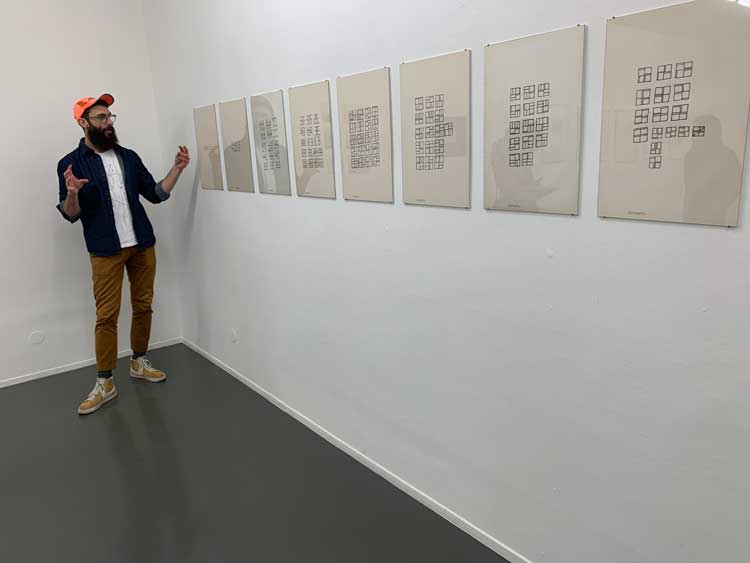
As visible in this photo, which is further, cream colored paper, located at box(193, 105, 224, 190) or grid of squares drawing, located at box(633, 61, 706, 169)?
cream colored paper, located at box(193, 105, 224, 190)

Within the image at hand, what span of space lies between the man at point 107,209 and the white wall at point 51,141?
44 centimetres

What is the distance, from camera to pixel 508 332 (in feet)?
6.28

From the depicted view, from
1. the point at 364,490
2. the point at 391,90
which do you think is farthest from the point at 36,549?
the point at 391,90

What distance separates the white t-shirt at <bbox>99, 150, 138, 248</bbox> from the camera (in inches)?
136

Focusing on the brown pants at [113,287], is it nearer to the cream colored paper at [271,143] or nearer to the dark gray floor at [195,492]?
the dark gray floor at [195,492]

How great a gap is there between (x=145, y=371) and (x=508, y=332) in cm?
288

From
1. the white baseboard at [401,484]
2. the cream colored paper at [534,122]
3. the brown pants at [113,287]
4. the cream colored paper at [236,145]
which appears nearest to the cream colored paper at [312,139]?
the cream colored paper at [236,145]

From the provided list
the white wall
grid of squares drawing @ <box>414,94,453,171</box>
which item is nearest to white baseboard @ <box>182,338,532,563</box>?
grid of squares drawing @ <box>414,94,453,171</box>

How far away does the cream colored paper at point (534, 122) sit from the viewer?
1.59 m

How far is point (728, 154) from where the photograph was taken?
1310 millimetres

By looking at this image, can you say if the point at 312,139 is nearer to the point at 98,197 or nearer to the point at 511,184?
the point at 511,184

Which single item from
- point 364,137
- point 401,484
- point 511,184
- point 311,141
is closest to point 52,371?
point 311,141

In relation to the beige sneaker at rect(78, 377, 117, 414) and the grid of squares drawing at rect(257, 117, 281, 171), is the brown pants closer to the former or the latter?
the beige sneaker at rect(78, 377, 117, 414)

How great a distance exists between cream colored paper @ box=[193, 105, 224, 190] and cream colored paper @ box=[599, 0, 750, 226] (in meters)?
2.58
